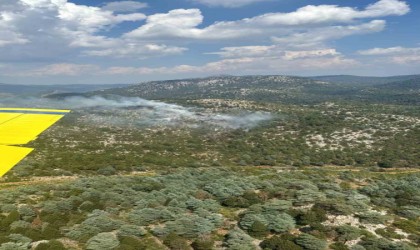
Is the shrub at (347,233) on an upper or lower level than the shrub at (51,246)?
lower

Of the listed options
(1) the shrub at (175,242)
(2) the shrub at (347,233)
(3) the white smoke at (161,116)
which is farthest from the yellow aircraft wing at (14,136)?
(3) the white smoke at (161,116)

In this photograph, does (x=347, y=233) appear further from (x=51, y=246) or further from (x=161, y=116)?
(x=161, y=116)

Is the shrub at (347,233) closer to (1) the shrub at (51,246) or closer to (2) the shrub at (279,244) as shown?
(2) the shrub at (279,244)

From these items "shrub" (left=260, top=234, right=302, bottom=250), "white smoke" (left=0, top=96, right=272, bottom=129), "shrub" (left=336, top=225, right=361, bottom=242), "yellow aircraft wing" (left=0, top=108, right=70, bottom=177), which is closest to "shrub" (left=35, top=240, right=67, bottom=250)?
"yellow aircraft wing" (left=0, top=108, right=70, bottom=177)

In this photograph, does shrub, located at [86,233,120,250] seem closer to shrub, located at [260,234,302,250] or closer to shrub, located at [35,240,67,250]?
shrub, located at [35,240,67,250]

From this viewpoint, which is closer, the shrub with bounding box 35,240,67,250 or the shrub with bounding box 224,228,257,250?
the shrub with bounding box 35,240,67,250

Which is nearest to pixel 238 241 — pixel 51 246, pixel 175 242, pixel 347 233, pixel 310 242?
pixel 175 242

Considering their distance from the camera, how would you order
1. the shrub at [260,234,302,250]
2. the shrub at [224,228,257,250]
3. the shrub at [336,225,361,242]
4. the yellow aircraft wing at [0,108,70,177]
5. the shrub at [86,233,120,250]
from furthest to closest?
1. the yellow aircraft wing at [0,108,70,177]
2. the shrub at [336,225,361,242]
3. the shrub at [260,234,302,250]
4. the shrub at [224,228,257,250]
5. the shrub at [86,233,120,250]

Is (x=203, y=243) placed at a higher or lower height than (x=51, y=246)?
lower

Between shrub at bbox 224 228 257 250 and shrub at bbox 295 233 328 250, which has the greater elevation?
shrub at bbox 224 228 257 250

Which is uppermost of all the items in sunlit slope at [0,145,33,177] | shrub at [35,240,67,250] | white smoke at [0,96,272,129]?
sunlit slope at [0,145,33,177]

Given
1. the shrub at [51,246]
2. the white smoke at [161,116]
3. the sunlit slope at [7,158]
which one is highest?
the sunlit slope at [7,158]
